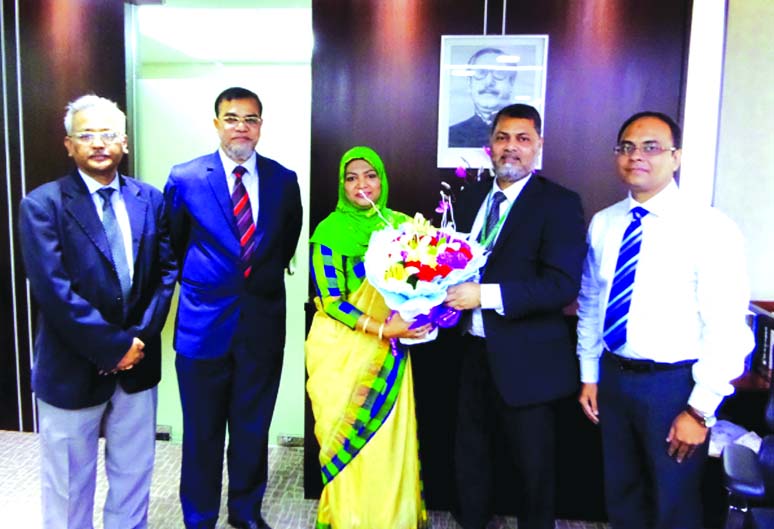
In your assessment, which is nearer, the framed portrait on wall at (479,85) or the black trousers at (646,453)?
the black trousers at (646,453)

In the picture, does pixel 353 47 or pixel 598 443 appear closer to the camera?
pixel 598 443

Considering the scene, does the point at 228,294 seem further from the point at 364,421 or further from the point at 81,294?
the point at 364,421

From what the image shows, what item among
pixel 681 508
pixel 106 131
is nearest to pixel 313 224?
pixel 106 131

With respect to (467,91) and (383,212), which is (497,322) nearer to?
(383,212)

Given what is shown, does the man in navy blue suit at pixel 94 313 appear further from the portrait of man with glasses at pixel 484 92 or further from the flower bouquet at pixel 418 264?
the portrait of man with glasses at pixel 484 92

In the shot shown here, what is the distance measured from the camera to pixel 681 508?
2084 mm

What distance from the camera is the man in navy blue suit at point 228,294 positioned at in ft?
8.20

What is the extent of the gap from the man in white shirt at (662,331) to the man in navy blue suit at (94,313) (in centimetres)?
168

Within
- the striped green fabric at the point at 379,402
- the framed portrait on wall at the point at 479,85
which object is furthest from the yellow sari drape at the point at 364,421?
the framed portrait on wall at the point at 479,85

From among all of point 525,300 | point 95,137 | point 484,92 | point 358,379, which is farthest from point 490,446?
point 95,137

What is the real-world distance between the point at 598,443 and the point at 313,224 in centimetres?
171

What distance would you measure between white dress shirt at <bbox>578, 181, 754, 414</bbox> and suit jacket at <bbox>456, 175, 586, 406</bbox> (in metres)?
0.16

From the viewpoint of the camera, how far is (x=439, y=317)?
2307mm

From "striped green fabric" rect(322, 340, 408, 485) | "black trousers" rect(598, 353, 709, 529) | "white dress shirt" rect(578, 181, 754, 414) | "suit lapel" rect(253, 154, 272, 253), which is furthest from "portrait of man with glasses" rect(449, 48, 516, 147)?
"black trousers" rect(598, 353, 709, 529)
